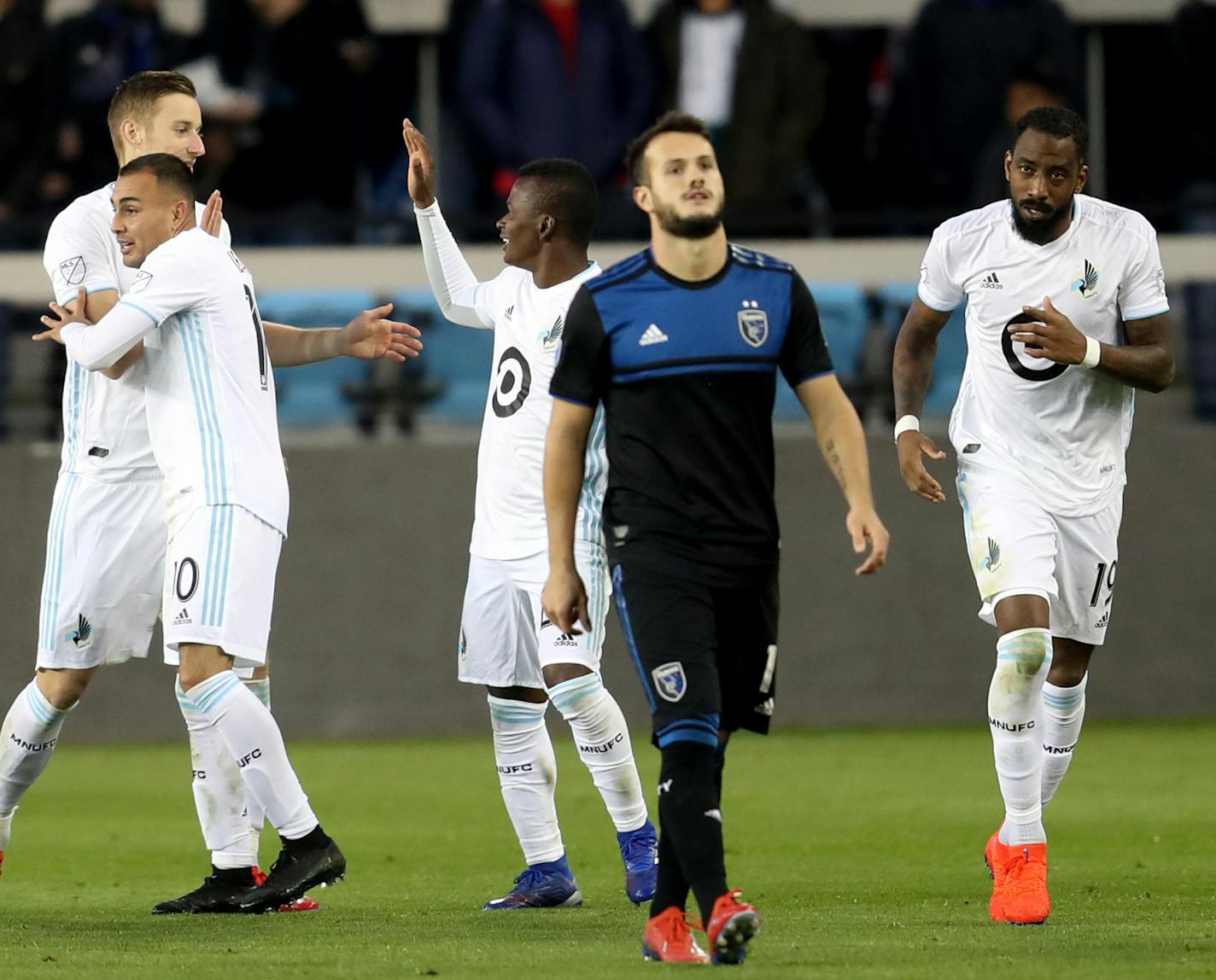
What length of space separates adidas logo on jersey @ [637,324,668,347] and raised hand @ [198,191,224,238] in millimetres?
1962

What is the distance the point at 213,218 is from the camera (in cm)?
684

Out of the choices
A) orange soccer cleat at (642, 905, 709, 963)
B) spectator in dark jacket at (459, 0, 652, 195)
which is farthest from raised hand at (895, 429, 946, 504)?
spectator in dark jacket at (459, 0, 652, 195)

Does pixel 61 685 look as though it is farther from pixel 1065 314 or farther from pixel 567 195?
pixel 1065 314

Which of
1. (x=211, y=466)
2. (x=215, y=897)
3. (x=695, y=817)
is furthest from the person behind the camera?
(x=215, y=897)

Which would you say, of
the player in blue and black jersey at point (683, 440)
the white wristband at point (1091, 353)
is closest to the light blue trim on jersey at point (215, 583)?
the player in blue and black jersey at point (683, 440)

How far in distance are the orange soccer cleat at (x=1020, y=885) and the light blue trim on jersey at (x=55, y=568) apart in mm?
2966

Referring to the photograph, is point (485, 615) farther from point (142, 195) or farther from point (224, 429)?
point (142, 195)

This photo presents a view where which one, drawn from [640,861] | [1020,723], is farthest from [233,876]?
[1020,723]

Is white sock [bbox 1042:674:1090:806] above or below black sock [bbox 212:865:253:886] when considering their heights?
above

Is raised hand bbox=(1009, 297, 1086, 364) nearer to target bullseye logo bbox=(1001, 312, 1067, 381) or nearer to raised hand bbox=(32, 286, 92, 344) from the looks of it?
target bullseye logo bbox=(1001, 312, 1067, 381)

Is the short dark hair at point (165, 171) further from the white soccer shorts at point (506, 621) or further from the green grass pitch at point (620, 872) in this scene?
the green grass pitch at point (620, 872)

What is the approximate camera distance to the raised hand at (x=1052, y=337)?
638 centimetres

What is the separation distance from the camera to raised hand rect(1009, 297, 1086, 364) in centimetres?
638

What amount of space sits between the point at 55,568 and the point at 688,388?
246cm
